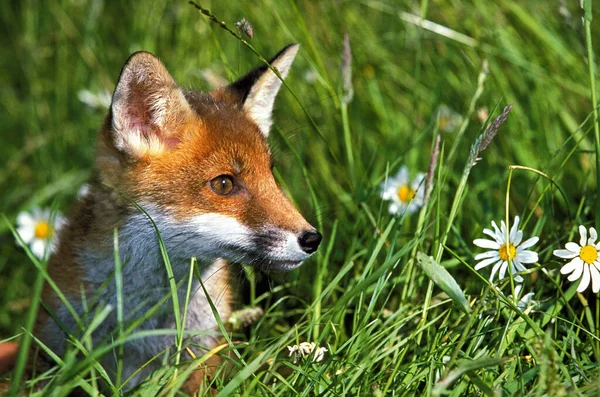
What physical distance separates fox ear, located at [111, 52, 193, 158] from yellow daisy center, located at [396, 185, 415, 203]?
1274 millimetres

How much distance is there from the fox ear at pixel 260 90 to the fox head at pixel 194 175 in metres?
0.30

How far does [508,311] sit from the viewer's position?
2986 mm

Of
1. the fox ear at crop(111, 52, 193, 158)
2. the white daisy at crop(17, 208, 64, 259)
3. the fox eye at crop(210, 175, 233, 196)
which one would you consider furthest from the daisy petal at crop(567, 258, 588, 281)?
the white daisy at crop(17, 208, 64, 259)

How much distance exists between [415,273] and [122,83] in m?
1.50

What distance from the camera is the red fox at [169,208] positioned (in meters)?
3.13

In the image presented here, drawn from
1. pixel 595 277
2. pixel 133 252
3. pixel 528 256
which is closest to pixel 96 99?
pixel 133 252

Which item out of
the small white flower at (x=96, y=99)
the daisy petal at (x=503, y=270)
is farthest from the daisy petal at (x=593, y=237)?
the small white flower at (x=96, y=99)

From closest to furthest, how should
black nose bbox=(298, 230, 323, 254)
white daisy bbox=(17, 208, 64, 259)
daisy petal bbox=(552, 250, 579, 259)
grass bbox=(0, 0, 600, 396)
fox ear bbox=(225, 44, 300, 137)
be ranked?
grass bbox=(0, 0, 600, 396) < daisy petal bbox=(552, 250, 579, 259) < black nose bbox=(298, 230, 323, 254) < fox ear bbox=(225, 44, 300, 137) < white daisy bbox=(17, 208, 64, 259)

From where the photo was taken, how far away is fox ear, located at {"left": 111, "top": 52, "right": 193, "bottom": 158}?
3.16m

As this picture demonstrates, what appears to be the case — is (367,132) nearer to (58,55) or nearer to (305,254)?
(305,254)

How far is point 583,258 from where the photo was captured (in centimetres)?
288

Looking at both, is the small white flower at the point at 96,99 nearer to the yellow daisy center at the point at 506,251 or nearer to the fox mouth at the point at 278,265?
the fox mouth at the point at 278,265

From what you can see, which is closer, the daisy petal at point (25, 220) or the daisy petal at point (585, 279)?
the daisy petal at point (585, 279)

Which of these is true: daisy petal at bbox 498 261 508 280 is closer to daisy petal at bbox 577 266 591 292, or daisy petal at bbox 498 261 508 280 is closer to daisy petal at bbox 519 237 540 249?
daisy petal at bbox 519 237 540 249
